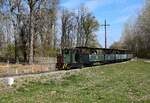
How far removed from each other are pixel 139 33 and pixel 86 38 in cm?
1666

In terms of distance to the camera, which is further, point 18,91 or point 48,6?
point 48,6

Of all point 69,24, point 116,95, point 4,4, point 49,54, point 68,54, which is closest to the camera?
point 116,95

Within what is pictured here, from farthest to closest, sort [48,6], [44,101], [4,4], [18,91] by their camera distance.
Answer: [4,4] < [48,6] < [18,91] < [44,101]

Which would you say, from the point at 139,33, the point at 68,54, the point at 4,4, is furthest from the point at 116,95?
the point at 139,33

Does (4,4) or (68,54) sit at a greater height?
(4,4)

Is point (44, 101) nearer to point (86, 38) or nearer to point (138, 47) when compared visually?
point (86, 38)

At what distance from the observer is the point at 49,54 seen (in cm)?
7731

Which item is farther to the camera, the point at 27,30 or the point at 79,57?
the point at 27,30

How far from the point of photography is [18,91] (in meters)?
20.3

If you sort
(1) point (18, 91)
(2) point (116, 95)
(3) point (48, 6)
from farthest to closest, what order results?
(3) point (48, 6) → (1) point (18, 91) → (2) point (116, 95)

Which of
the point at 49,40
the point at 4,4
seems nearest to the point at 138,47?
the point at 49,40

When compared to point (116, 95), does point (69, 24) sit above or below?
above

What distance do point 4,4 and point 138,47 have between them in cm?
6426

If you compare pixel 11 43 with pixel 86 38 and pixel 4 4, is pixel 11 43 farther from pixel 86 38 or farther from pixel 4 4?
pixel 86 38
